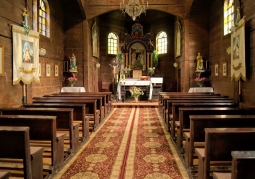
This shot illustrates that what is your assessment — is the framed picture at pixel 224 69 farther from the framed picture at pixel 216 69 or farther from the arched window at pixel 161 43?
the arched window at pixel 161 43

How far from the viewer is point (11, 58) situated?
6.71 m

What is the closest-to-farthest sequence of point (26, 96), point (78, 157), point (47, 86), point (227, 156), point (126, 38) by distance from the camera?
1. point (227, 156)
2. point (78, 157)
3. point (26, 96)
4. point (47, 86)
5. point (126, 38)

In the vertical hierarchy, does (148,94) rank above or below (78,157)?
above

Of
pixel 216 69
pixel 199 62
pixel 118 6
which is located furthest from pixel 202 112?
pixel 118 6

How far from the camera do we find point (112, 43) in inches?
722

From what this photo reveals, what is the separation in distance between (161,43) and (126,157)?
1479 centimetres

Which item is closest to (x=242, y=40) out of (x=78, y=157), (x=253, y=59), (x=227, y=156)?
(x=253, y=59)

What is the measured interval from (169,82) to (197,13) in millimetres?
6154

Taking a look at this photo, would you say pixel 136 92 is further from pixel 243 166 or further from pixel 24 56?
pixel 243 166

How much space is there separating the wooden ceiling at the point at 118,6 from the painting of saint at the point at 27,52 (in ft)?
18.7

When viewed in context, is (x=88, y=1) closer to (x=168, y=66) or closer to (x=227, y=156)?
(x=168, y=66)

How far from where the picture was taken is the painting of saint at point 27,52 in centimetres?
721

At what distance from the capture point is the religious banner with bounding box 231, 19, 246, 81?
6.57 m

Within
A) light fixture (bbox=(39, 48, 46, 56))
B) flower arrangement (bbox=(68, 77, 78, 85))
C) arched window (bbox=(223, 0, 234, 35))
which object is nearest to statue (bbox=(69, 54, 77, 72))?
flower arrangement (bbox=(68, 77, 78, 85))
